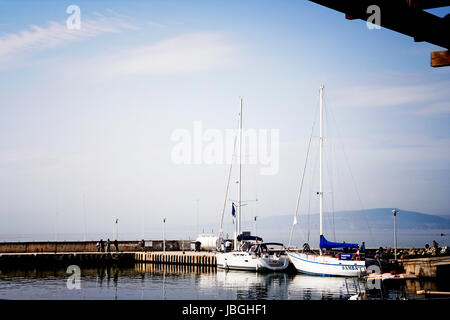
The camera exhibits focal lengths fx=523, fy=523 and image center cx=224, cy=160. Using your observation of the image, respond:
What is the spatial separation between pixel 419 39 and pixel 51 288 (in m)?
46.5

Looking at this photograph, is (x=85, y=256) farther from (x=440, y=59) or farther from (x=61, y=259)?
(x=440, y=59)

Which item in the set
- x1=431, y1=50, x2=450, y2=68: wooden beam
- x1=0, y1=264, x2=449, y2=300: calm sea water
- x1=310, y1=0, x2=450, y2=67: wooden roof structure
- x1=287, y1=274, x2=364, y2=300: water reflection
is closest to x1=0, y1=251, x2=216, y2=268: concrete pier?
x1=0, y1=264, x2=449, y2=300: calm sea water

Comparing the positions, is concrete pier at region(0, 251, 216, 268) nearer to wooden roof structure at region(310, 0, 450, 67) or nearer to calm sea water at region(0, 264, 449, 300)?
calm sea water at region(0, 264, 449, 300)

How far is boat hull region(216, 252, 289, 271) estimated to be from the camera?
55938 mm

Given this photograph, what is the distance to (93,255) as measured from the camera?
6919 centimetres

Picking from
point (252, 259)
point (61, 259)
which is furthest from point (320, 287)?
point (61, 259)

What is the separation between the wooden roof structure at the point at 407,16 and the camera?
584cm

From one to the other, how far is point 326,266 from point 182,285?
14.0 m

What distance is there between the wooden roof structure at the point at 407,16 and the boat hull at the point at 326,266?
44.2 meters

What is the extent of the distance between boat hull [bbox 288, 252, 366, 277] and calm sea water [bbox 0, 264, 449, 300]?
31.0 inches
